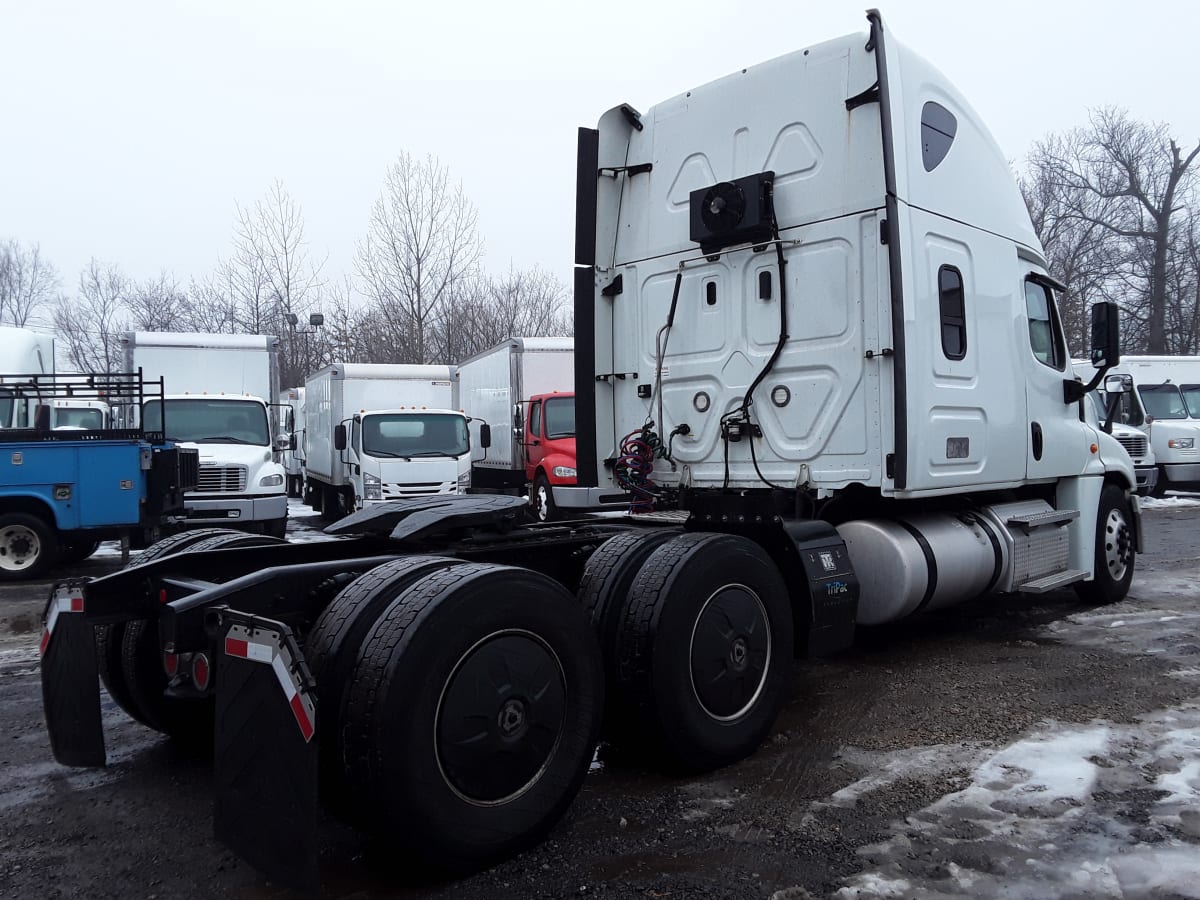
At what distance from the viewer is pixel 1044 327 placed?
24.1ft

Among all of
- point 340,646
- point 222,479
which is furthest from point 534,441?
point 340,646

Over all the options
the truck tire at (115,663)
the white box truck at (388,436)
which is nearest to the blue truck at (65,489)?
the white box truck at (388,436)

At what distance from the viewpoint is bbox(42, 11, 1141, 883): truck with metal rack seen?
3074mm

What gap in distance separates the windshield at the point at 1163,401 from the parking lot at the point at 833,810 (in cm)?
1704

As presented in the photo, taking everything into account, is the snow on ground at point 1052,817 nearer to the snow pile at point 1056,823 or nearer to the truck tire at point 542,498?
the snow pile at point 1056,823

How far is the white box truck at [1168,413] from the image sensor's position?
2002 centimetres

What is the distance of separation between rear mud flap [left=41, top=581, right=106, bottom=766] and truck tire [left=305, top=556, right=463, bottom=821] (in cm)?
105

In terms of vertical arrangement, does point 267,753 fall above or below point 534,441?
below

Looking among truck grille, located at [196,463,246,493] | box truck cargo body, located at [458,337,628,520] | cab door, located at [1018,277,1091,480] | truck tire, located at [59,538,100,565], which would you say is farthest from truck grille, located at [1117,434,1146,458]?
truck tire, located at [59,538,100,565]

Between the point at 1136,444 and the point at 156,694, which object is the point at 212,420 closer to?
the point at 156,694

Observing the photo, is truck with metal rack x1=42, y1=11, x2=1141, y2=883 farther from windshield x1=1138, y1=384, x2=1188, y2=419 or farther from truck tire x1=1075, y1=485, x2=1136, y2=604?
windshield x1=1138, y1=384, x2=1188, y2=419

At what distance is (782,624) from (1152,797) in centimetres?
170

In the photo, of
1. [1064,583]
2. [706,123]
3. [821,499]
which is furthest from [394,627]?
[1064,583]

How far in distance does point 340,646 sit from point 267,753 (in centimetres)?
41
